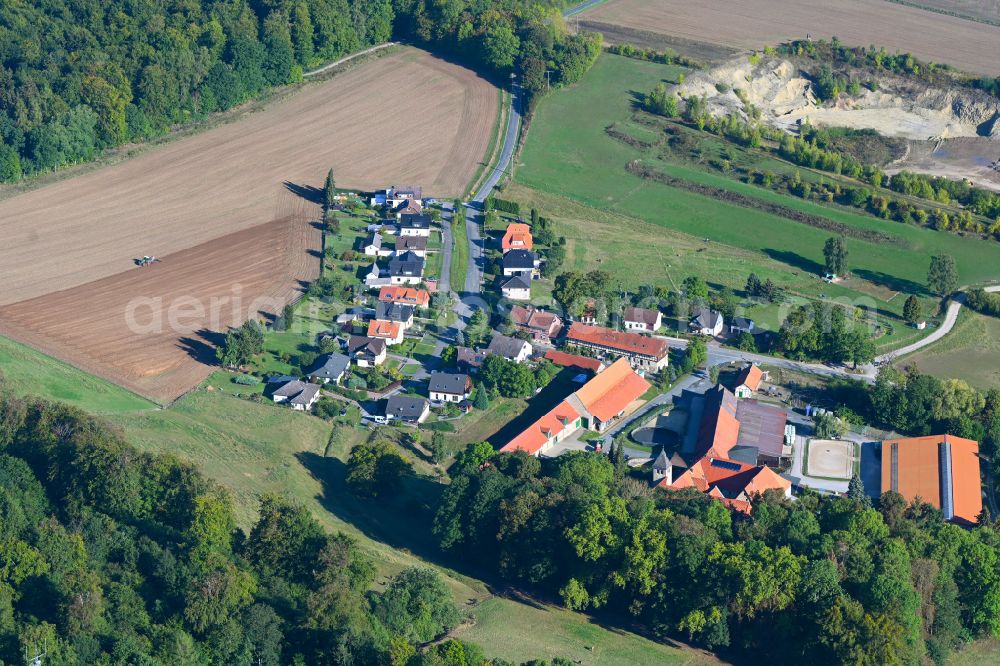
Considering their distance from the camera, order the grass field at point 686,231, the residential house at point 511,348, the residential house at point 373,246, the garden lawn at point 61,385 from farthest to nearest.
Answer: the residential house at point 373,246, the grass field at point 686,231, the residential house at point 511,348, the garden lawn at point 61,385

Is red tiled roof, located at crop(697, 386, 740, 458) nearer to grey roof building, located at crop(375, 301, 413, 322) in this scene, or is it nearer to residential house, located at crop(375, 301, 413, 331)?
residential house, located at crop(375, 301, 413, 331)

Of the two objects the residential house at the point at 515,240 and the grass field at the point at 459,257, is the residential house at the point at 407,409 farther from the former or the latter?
the residential house at the point at 515,240

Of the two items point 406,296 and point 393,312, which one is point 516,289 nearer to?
point 406,296

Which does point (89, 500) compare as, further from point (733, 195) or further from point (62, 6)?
point (62, 6)

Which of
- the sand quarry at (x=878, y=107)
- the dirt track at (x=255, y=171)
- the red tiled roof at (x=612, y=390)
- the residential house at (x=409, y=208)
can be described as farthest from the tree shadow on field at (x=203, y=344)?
the sand quarry at (x=878, y=107)

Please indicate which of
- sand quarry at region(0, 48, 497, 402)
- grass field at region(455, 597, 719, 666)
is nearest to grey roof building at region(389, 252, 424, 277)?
sand quarry at region(0, 48, 497, 402)
